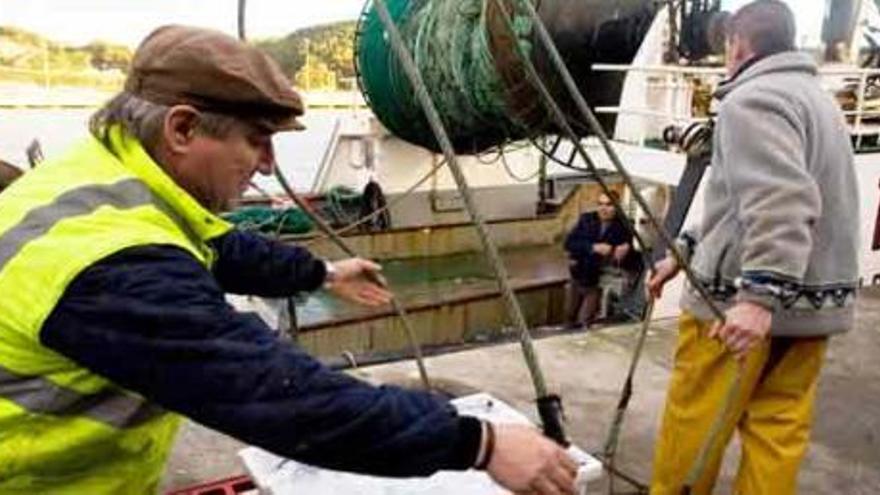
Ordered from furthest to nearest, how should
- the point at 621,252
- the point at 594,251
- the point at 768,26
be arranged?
the point at 594,251 < the point at 621,252 < the point at 768,26

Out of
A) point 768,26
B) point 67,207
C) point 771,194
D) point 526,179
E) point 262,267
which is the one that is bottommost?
point 526,179

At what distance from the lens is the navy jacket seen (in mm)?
7066

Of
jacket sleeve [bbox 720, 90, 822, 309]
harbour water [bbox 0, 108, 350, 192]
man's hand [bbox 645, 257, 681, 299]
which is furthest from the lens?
harbour water [bbox 0, 108, 350, 192]

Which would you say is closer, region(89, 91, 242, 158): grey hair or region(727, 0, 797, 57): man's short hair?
region(89, 91, 242, 158): grey hair

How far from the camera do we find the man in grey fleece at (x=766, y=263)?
6.84ft

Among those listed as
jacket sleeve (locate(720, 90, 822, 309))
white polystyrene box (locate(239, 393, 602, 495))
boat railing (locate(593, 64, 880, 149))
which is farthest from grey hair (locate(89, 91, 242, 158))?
boat railing (locate(593, 64, 880, 149))

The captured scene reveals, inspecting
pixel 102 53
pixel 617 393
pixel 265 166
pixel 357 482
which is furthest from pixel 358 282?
pixel 102 53

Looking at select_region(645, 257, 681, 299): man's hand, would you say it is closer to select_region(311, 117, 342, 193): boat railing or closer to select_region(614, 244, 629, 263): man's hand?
select_region(614, 244, 629, 263): man's hand

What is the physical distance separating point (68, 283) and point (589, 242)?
6389 mm

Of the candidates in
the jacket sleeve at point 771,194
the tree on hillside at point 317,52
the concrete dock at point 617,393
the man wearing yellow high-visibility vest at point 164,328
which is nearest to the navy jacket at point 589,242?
the concrete dock at point 617,393

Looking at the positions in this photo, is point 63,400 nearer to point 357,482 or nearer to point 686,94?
point 357,482

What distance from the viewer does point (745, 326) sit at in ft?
6.84

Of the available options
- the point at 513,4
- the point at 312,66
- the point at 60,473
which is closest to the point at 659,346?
the point at 513,4

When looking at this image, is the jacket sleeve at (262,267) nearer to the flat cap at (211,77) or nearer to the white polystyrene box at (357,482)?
the white polystyrene box at (357,482)
